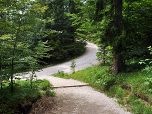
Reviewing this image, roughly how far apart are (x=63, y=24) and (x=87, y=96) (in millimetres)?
15817

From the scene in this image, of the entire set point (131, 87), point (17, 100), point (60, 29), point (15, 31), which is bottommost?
point (17, 100)

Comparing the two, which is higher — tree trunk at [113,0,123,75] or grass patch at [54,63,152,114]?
tree trunk at [113,0,123,75]

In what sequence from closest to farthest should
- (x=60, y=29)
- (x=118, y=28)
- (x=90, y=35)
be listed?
1. (x=118, y=28)
2. (x=90, y=35)
3. (x=60, y=29)

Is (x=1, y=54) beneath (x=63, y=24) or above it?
beneath

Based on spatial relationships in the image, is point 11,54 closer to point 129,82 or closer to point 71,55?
point 129,82

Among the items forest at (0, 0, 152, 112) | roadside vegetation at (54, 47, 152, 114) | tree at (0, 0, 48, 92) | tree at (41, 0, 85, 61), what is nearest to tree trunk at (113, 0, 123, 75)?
forest at (0, 0, 152, 112)

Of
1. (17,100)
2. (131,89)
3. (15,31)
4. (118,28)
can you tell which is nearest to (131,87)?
(131,89)

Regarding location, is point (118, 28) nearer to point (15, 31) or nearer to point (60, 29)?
point (15, 31)

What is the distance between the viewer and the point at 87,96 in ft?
19.3

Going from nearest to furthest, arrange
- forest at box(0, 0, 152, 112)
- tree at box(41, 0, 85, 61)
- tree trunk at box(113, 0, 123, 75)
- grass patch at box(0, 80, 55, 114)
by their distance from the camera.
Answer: grass patch at box(0, 80, 55, 114), forest at box(0, 0, 152, 112), tree trunk at box(113, 0, 123, 75), tree at box(41, 0, 85, 61)

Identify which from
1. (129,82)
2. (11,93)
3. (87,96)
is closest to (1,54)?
(11,93)

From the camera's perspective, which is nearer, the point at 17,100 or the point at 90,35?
the point at 17,100

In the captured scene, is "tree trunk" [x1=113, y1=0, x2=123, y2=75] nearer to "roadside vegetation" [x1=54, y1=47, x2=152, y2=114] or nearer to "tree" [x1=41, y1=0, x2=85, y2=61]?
"roadside vegetation" [x1=54, y1=47, x2=152, y2=114]

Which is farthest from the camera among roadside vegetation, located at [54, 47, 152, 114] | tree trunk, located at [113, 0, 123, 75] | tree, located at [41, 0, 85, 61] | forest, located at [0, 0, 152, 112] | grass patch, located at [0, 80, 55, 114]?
tree, located at [41, 0, 85, 61]
